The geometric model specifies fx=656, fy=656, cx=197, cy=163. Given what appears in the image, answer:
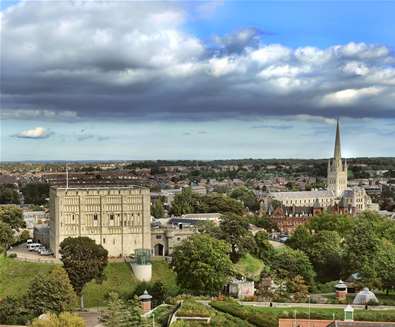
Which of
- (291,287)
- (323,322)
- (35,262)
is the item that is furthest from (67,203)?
(323,322)

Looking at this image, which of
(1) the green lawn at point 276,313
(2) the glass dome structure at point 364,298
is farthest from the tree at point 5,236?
(2) the glass dome structure at point 364,298

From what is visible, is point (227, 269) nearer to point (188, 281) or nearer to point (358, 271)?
A: point (188, 281)

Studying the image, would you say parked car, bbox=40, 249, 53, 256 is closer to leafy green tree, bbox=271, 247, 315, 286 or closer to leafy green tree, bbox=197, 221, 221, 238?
leafy green tree, bbox=197, 221, 221, 238

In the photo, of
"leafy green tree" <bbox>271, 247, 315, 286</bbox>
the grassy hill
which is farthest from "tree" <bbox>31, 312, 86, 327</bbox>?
"leafy green tree" <bbox>271, 247, 315, 286</bbox>

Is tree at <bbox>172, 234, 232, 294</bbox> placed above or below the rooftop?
below

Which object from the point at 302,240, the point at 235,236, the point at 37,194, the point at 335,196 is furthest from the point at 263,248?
the point at 37,194

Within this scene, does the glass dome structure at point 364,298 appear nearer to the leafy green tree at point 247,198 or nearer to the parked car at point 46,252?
the parked car at point 46,252

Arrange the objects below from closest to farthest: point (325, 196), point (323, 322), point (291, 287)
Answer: point (323, 322), point (291, 287), point (325, 196)
